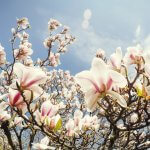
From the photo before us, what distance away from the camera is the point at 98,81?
6.06 ft

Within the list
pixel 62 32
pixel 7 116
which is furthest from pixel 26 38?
pixel 7 116

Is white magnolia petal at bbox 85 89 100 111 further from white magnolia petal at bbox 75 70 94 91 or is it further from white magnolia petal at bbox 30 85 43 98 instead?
white magnolia petal at bbox 30 85 43 98

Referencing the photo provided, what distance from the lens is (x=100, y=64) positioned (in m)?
1.78

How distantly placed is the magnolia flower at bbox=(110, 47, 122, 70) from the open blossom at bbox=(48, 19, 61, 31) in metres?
8.54

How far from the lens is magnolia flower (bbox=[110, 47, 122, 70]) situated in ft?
7.45

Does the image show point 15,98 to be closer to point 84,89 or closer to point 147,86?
point 84,89

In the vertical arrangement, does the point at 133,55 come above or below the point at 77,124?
below

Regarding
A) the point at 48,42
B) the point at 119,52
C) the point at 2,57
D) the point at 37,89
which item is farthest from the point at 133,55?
the point at 48,42

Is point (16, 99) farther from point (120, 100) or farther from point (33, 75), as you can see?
point (120, 100)

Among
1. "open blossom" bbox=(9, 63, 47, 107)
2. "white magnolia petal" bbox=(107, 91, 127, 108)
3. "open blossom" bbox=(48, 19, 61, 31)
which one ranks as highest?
"open blossom" bbox=(48, 19, 61, 31)

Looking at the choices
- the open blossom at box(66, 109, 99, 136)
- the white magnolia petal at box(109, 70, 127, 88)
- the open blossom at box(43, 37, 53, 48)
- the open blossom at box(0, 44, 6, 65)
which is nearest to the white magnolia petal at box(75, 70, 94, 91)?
the white magnolia petal at box(109, 70, 127, 88)

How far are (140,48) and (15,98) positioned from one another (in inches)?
39.0

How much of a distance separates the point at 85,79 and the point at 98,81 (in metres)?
0.08

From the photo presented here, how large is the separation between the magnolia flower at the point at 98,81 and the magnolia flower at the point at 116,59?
0.43 m
